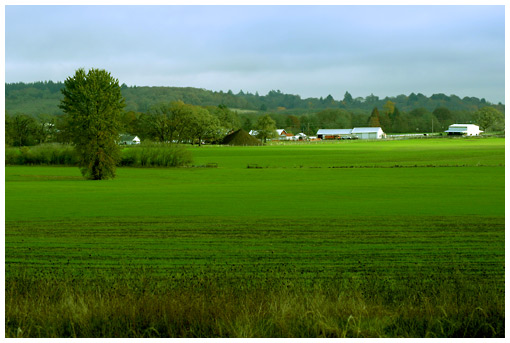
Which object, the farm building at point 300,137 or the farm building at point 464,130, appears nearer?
the farm building at point 464,130

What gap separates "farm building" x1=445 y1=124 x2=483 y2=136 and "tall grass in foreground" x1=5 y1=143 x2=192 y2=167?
20.5 m

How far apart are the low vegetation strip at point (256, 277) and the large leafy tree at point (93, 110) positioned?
1353 centimetres

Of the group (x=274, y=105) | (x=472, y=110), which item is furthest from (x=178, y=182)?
(x=274, y=105)

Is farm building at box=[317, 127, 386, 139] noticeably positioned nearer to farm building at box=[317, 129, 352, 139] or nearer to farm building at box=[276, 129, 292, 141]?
farm building at box=[317, 129, 352, 139]

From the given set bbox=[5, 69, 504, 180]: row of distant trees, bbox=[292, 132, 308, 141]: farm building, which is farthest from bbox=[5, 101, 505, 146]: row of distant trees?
bbox=[292, 132, 308, 141]: farm building

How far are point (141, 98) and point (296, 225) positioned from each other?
26043 mm

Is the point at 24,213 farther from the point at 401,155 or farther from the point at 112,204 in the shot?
the point at 401,155

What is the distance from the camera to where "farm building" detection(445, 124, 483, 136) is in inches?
1487

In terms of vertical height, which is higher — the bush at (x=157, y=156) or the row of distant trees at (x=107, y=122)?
the row of distant trees at (x=107, y=122)

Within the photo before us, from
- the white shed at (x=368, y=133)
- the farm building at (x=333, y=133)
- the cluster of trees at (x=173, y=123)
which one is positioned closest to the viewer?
the cluster of trees at (x=173, y=123)

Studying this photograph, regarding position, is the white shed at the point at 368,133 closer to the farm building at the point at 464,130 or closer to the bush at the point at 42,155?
the farm building at the point at 464,130

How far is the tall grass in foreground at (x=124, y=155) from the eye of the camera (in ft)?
120

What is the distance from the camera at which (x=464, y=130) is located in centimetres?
4097

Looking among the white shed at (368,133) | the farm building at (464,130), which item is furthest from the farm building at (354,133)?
the farm building at (464,130)
